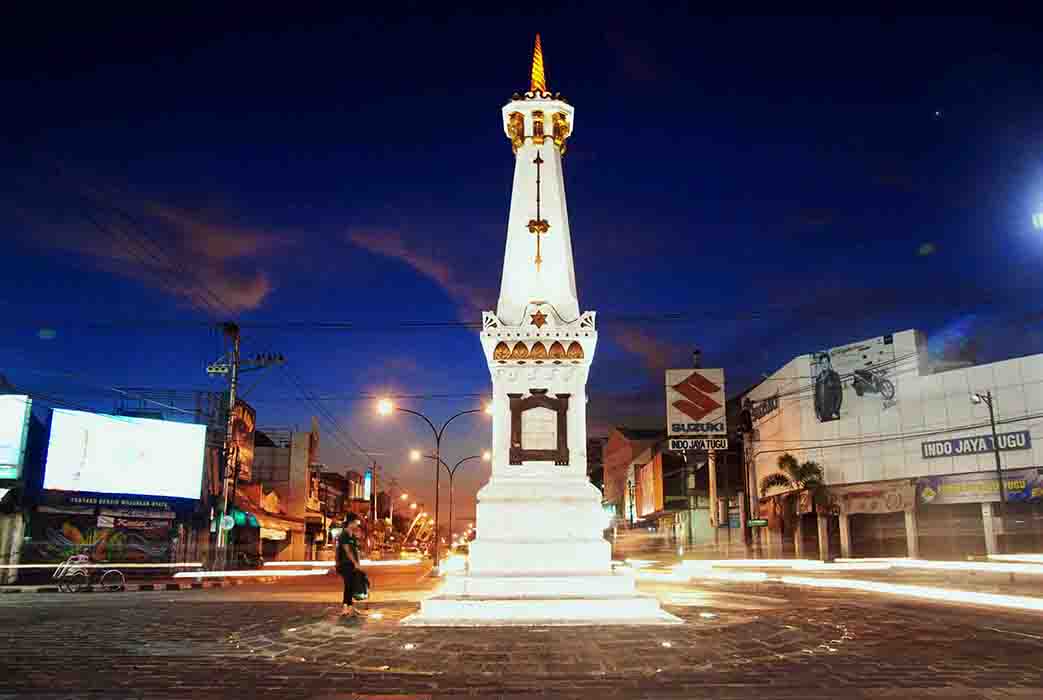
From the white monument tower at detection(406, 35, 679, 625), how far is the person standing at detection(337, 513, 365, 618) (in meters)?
1.62

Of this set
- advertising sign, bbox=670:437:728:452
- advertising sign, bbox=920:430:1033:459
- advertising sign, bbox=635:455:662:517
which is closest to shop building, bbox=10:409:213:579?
advertising sign, bbox=670:437:728:452

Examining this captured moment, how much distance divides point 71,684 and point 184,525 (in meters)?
32.4

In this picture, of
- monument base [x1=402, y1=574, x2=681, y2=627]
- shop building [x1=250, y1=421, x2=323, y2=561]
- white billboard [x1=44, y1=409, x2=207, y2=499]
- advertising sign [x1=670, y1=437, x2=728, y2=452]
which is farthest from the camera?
shop building [x1=250, y1=421, x2=323, y2=561]

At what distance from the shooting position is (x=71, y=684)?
23.1ft

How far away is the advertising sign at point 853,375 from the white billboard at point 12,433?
42.7m

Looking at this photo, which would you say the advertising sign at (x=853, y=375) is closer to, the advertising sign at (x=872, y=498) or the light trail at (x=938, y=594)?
the advertising sign at (x=872, y=498)

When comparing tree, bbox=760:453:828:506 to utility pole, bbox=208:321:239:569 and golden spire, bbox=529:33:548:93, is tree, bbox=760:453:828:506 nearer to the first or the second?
utility pole, bbox=208:321:239:569

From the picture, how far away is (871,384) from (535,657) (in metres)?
42.3

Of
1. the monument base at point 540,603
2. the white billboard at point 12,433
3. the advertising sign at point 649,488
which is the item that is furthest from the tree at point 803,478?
the white billboard at point 12,433

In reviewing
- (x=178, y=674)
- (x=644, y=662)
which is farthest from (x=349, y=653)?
(x=644, y=662)

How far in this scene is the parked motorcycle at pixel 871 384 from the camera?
44000 millimetres

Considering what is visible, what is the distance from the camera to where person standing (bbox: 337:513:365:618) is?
43.4 ft

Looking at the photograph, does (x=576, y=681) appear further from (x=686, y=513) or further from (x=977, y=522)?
(x=686, y=513)

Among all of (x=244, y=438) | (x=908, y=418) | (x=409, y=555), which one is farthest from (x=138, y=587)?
(x=409, y=555)
